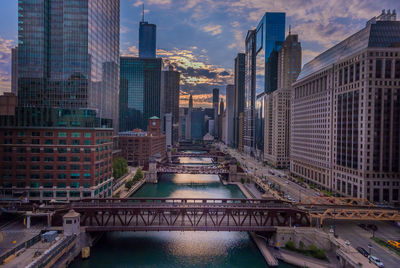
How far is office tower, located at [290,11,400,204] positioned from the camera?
77562 mm

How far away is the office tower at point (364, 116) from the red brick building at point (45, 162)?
79.3 metres

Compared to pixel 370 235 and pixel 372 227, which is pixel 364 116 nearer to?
pixel 372 227

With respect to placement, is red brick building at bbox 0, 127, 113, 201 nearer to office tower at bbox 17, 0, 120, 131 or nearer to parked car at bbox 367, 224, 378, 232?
office tower at bbox 17, 0, 120, 131

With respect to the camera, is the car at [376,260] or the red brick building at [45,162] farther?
the red brick building at [45,162]

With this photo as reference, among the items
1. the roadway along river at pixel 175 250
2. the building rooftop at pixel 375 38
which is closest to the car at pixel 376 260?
the roadway along river at pixel 175 250

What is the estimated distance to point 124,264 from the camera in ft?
176

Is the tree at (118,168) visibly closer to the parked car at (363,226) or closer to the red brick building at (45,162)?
the red brick building at (45,162)

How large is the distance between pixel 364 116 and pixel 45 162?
93.4m

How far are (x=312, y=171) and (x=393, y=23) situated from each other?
5934 centimetres

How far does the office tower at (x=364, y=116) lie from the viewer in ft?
254

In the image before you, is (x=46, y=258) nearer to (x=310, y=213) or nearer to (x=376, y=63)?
(x=310, y=213)

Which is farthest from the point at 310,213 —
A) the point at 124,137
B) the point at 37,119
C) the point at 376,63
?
the point at 124,137

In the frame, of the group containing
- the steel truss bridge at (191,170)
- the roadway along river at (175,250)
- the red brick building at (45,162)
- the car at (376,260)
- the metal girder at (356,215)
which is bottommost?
the roadway along river at (175,250)

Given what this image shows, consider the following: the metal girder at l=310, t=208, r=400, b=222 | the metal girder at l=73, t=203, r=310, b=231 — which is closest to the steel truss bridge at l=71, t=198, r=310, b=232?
the metal girder at l=73, t=203, r=310, b=231
